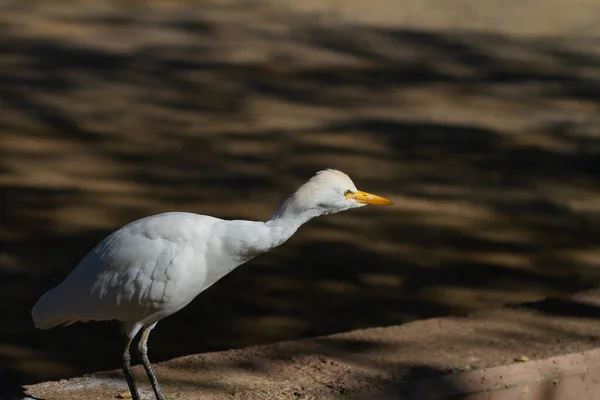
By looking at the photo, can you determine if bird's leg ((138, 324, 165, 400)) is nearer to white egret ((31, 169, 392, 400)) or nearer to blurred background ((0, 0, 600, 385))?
white egret ((31, 169, 392, 400))

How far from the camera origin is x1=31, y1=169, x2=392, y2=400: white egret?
4039mm

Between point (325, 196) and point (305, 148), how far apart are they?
15.6 feet

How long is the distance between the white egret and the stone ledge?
1.68ft

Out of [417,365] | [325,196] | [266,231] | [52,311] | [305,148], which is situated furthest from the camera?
[305,148]

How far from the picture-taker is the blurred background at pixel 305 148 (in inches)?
251

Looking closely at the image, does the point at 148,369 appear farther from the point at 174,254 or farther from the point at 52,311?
the point at 174,254

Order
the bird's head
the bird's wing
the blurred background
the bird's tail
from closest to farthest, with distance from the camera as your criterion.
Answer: the bird's head
the bird's wing
the bird's tail
the blurred background

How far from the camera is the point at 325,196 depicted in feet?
13.1

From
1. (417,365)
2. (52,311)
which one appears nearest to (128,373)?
A: (52,311)

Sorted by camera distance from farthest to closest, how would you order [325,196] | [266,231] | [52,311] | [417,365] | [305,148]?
1. [305,148]
2. [417,365]
3. [52,311]
4. [266,231]
5. [325,196]

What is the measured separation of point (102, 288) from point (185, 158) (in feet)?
14.0

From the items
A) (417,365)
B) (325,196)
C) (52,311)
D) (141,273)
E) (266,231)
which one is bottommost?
(417,365)

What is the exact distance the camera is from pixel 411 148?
877 cm

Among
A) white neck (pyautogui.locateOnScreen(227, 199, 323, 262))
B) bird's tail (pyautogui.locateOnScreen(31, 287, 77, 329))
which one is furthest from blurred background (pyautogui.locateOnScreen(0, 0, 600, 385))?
white neck (pyautogui.locateOnScreen(227, 199, 323, 262))
